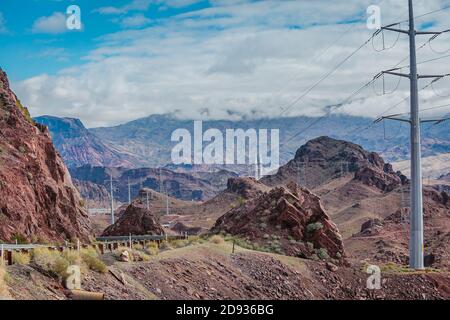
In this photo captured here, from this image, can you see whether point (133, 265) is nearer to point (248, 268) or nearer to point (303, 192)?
point (248, 268)

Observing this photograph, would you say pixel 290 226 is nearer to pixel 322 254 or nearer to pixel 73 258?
pixel 322 254

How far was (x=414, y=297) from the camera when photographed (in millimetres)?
42750

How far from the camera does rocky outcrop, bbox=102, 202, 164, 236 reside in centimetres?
7662

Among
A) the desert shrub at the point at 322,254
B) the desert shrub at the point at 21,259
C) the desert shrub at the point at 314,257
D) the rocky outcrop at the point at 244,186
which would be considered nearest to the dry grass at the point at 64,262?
the desert shrub at the point at 21,259

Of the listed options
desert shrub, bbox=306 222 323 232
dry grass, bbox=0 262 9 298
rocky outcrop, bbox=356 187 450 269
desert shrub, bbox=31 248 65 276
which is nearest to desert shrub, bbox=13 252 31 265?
desert shrub, bbox=31 248 65 276

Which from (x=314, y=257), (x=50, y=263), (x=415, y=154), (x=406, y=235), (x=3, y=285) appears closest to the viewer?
(x=3, y=285)

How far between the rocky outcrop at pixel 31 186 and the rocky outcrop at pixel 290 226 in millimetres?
14364

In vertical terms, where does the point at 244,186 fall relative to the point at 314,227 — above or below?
above

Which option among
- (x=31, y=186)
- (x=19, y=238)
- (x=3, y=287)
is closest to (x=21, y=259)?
(x=3, y=287)

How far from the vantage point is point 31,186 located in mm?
62750

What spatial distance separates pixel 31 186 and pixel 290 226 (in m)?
21.8

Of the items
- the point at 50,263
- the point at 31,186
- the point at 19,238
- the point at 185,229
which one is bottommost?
the point at 185,229

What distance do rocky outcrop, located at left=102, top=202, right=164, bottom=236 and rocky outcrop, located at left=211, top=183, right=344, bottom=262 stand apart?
21.1 m
